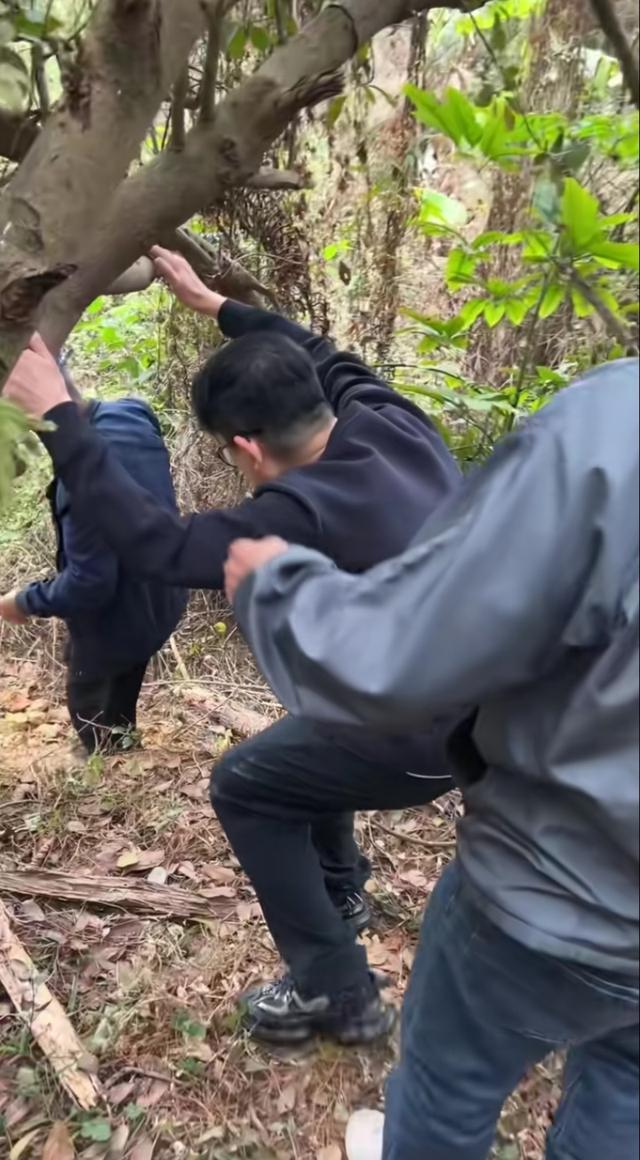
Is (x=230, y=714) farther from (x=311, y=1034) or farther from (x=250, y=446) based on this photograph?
(x=250, y=446)

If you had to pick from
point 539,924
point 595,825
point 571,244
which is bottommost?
point 539,924

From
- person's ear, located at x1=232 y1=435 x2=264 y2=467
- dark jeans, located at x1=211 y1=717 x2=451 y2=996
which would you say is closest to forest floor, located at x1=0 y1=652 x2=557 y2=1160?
dark jeans, located at x1=211 y1=717 x2=451 y2=996

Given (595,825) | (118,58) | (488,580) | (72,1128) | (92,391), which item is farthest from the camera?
(92,391)

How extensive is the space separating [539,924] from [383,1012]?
3.47ft

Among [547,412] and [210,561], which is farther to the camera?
[210,561]

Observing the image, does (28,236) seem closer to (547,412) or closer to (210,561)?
(210,561)

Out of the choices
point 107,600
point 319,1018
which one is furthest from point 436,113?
point 319,1018

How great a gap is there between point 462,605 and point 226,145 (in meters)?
0.89

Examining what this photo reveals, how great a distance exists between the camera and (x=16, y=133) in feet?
4.77

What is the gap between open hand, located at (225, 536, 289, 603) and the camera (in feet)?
3.59

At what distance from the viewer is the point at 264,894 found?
177 cm

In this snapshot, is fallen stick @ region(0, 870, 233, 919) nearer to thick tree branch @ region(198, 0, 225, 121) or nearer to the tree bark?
the tree bark

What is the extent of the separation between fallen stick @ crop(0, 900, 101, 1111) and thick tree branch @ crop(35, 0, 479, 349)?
1.38 meters

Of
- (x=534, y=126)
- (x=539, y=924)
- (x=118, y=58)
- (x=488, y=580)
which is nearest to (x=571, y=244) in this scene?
(x=534, y=126)
